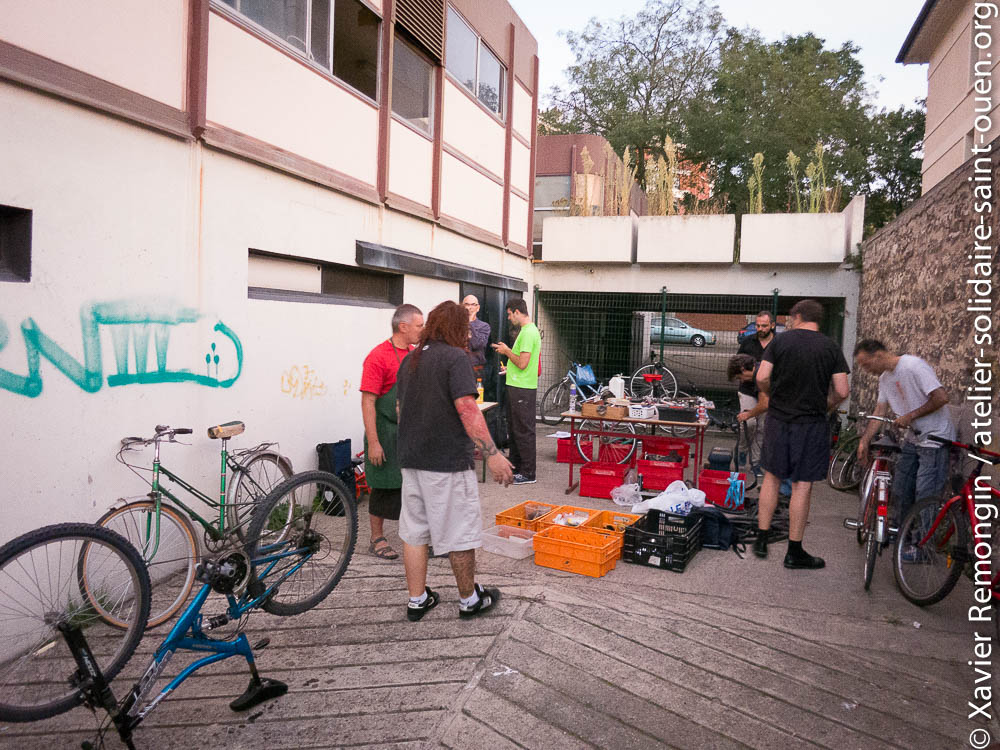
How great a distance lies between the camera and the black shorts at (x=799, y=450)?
4.91m

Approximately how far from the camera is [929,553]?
171 inches

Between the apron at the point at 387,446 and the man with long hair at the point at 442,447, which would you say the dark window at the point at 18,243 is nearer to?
the man with long hair at the point at 442,447

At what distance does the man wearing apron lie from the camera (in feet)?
15.6

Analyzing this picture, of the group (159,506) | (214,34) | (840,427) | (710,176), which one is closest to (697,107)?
(710,176)

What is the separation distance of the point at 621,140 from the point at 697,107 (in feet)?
11.5

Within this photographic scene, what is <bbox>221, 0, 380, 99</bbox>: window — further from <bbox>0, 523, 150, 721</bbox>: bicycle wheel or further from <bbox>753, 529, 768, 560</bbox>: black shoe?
<bbox>753, 529, 768, 560</bbox>: black shoe

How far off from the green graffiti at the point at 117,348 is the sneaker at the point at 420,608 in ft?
7.40

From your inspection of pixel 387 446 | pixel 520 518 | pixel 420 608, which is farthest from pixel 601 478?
pixel 420 608

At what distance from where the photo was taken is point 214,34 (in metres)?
4.97

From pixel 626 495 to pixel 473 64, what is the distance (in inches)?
266

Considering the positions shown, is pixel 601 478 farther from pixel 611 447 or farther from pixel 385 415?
pixel 385 415

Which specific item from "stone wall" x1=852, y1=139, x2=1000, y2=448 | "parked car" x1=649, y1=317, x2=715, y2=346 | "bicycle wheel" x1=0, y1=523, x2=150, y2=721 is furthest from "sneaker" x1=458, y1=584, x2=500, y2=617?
"parked car" x1=649, y1=317, x2=715, y2=346

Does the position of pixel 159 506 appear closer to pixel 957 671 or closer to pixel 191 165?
pixel 191 165

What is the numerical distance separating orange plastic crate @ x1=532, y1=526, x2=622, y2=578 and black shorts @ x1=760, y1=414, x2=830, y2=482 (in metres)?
1.33
